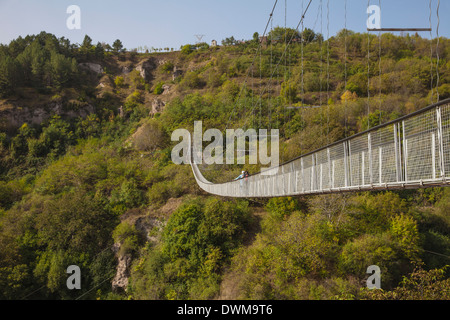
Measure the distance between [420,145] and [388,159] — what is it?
0.35m

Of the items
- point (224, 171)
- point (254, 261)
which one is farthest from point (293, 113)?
point (254, 261)

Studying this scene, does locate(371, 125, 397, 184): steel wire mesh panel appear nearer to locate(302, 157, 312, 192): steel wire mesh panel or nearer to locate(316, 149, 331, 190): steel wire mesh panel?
locate(316, 149, 331, 190): steel wire mesh panel

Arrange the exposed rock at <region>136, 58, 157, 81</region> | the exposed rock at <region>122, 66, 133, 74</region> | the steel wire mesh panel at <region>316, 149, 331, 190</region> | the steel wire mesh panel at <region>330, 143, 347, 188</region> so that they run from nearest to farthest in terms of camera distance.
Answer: the steel wire mesh panel at <region>330, 143, 347, 188</region>, the steel wire mesh panel at <region>316, 149, 331, 190</region>, the exposed rock at <region>136, 58, 157, 81</region>, the exposed rock at <region>122, 66, 133, 74</region>

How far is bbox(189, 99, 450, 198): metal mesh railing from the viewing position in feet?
6.96

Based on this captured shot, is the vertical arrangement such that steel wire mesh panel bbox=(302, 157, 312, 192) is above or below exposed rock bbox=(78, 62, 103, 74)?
below

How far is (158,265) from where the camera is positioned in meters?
12.0

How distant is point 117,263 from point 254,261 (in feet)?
24.7

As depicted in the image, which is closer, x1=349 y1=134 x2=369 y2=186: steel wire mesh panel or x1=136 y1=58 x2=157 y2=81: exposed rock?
x1=349 y1=134 x2=369 y2=186: steel wire mesh panel

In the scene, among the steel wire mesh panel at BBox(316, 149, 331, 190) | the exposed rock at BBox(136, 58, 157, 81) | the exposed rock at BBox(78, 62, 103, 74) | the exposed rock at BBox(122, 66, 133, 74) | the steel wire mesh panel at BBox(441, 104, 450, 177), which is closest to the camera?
the steel wire mesh panel at BBox(441, 104, 450, 177)

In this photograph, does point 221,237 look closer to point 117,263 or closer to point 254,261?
point 254,261

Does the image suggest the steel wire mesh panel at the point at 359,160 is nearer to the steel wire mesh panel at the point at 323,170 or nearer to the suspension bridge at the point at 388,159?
the suspension bridge at the point at 388,159

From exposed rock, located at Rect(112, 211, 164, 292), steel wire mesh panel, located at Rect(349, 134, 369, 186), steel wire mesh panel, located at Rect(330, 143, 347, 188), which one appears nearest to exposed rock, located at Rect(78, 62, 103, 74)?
exposed rock, located at Rect(112, 211, 164, 292)

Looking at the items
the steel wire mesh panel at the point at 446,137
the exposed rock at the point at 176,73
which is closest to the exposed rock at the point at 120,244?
the steel wire mesh panel at the point at 446,137

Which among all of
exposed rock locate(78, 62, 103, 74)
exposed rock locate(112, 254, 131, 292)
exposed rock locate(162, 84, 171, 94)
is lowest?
exposed rock locate(112, 254, 131, 292)
